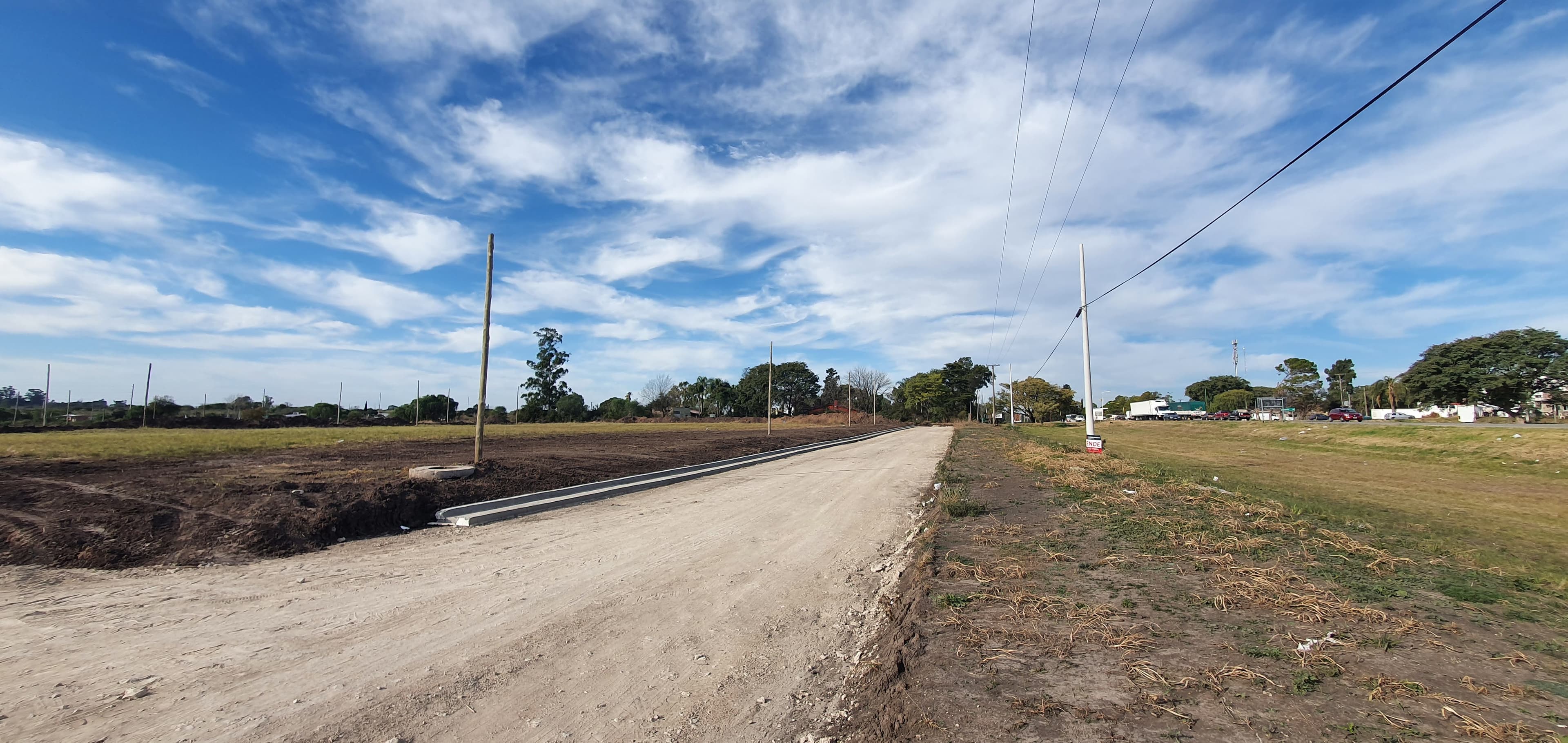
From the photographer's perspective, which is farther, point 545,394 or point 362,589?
point 545,394

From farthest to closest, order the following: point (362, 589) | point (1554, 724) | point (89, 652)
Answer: point (362, 589)
point (89, 652)
point (1554, 724)

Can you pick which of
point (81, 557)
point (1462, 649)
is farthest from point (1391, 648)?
point (81, 557)

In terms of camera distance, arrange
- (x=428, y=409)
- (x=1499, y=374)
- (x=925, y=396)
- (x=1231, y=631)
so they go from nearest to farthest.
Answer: (x=1231, y=631)
(x=1499, y=374)
(x=428, y=409)
(x=925, y=396)

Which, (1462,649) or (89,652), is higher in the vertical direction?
(1462,649)

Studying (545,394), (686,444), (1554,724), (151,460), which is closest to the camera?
(1554,724)

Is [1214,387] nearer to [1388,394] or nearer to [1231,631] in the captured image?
[1388,394]

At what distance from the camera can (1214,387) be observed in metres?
131

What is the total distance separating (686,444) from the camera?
98.1 feet

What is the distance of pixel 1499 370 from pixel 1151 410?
58021 mm

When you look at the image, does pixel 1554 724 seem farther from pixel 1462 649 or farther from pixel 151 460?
pixel 151 460

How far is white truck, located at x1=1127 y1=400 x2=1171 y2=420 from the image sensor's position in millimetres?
102500

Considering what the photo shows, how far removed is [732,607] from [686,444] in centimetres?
2460

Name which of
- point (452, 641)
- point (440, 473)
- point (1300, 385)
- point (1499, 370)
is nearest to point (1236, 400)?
point (1300, 385)

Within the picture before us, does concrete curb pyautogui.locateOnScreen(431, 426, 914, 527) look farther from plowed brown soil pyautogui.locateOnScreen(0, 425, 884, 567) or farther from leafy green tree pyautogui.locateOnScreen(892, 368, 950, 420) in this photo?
leafy green tree pyautogui.locateOnScreen(892, 368, 950, 420)
